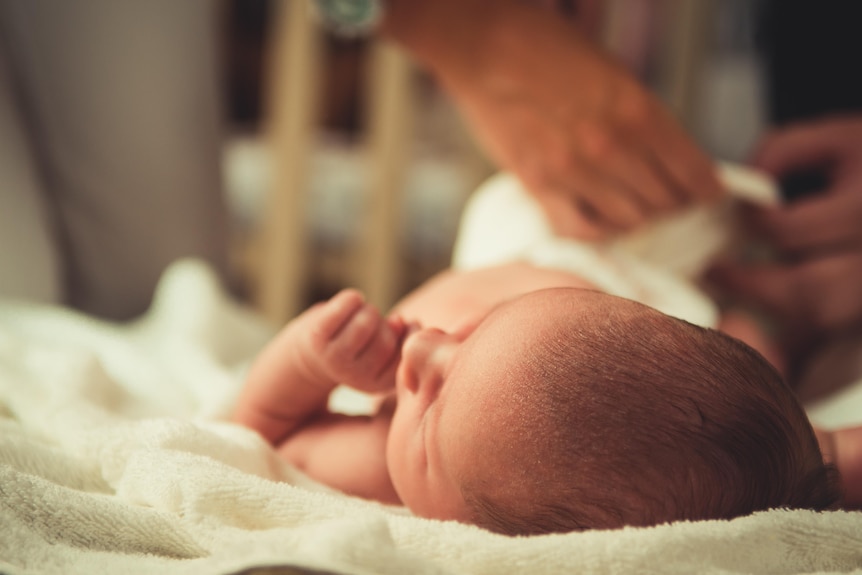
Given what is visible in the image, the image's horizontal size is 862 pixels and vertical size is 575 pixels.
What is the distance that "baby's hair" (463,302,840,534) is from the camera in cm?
53

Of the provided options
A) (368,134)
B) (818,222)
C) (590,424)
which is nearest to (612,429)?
(590,424)

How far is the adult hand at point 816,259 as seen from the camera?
111 centimetres

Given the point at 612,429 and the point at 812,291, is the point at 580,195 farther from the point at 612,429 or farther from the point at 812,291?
the point at 612,429

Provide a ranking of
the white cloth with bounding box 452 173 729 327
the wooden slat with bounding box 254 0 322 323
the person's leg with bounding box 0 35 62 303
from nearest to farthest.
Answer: the white cloth with bounding box 452 173 729 327, the person's leg with bounding box 0 35 62 303, the wooden slat with bounding box 254 0 322 323

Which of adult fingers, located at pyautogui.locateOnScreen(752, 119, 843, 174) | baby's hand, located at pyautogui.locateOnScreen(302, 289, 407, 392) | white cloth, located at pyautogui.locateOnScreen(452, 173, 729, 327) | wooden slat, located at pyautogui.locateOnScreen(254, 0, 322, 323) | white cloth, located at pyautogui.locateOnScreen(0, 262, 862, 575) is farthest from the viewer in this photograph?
wooden slat, located at pyautogui.locateOnScreen(254, 0, 322, 323)

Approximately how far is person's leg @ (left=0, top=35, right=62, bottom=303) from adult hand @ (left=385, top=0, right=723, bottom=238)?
1.96 ft

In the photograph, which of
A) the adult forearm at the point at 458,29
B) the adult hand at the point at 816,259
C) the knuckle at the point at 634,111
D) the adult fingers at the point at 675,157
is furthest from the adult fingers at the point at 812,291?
the adult forearm at the point at 458,29

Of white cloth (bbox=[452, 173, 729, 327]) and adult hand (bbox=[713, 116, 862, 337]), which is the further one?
adult hand (bbox=[713, 116, 862, 337])

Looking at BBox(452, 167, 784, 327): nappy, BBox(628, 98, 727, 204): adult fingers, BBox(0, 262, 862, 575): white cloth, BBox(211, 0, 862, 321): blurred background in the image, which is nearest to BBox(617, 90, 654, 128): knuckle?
BBox(628, 98, 727, 204): adult fingers

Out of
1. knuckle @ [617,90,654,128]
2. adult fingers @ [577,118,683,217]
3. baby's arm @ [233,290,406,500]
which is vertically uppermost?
knuckle @ [617,90,654,128]

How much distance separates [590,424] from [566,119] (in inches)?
24.3

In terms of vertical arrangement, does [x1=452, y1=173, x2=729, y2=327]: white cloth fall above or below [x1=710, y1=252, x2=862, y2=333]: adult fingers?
above

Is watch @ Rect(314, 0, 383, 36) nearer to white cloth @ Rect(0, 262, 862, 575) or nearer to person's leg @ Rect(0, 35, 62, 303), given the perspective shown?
person's leg @ Rect(0, 35, 62, 303)

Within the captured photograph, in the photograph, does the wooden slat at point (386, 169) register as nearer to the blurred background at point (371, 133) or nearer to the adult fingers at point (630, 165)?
the blurred background at point (371, 133)
